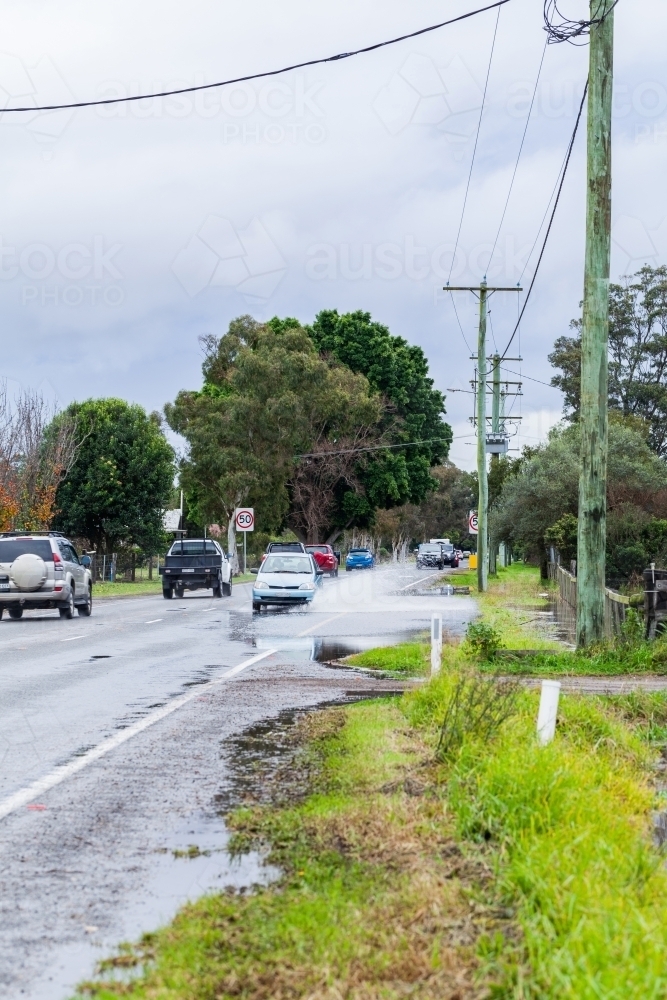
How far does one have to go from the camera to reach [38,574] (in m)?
30.3

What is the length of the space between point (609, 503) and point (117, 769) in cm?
3561

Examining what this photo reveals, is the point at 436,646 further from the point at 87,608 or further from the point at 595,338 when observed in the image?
the point at 87,608

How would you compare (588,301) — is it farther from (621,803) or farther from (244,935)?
(244,935)

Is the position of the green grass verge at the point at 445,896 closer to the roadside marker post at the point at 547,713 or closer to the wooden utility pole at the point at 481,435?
the roadside marker post at the point at 547,713

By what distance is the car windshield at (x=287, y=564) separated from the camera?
34906 millimetres

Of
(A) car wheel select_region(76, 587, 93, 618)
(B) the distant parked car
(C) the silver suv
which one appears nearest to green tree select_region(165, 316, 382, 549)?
(B) the distant parked car

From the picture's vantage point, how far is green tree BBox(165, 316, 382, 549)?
65.6 meters

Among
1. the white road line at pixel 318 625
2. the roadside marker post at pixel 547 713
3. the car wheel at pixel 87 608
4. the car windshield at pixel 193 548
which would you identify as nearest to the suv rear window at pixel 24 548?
the car wheel at pixel 87 608

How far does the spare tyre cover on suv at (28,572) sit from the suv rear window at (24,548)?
0.48 m

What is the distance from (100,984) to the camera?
4.80m

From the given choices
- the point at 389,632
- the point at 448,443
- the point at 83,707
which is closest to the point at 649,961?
the point at 83,707

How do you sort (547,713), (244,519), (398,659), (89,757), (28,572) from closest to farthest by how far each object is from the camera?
(547,713)
(89,757)
(398,659)
(28,572)
(244,519)

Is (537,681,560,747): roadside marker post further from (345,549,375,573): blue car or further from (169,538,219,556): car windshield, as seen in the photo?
(345,549,375,573): blue car

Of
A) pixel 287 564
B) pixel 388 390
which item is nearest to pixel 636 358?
pixel 388 390
